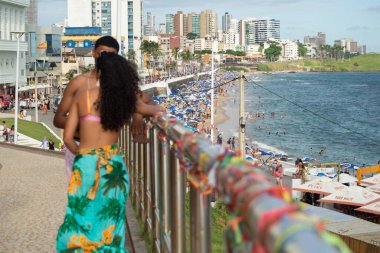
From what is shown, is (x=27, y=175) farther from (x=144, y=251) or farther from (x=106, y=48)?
(x=106, y=48)

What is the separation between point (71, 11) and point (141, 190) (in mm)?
161262

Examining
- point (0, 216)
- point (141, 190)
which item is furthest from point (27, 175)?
point (141, 190)

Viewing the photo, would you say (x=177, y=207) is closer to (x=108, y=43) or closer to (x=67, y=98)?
(x=67, y=98)

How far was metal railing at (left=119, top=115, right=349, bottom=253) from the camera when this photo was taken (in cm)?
120

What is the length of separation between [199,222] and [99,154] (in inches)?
47.7

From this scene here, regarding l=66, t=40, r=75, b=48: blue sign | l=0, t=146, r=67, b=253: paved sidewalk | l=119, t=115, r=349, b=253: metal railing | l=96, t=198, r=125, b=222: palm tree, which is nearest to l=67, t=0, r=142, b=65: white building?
l=66, t=40, r=75, b=48: blue sign

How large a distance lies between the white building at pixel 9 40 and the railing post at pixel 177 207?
5279 centimetres

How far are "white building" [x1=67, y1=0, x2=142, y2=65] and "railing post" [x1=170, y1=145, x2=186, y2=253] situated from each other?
149882 millimetres

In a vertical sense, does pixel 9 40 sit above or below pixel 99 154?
above

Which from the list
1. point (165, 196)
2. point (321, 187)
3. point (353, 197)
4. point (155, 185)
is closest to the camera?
point (165, 196)

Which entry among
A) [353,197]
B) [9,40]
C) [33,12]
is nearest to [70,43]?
[33,12]

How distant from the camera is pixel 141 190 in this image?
20.2ft

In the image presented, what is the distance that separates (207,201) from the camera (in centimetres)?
246

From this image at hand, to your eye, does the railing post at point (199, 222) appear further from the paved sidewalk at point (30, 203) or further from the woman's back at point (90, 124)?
the paved sidewalk at point (30, 203)
